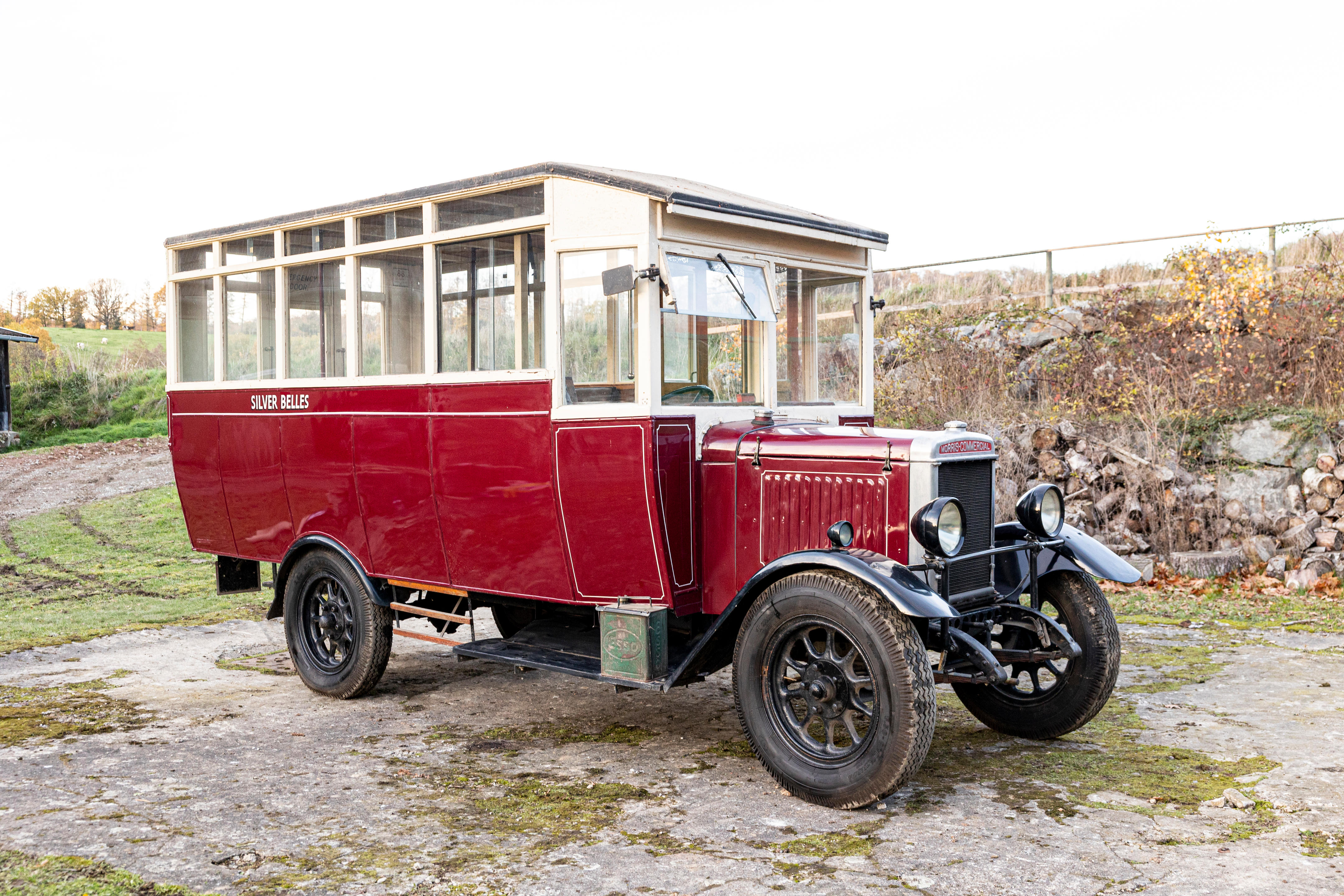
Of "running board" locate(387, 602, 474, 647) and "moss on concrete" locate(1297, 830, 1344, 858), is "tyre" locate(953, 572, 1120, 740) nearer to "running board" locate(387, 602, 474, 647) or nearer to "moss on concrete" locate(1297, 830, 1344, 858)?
"moss on concrete" locate(1297, 830, 1344, 858)

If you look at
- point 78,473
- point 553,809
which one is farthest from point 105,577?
point 78,473

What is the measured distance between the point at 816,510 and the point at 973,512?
2.46 feet

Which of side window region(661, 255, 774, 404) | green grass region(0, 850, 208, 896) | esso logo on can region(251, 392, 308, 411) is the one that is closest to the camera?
green grass region(0, 850, 208, 896)

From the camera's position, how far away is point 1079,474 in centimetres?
1095

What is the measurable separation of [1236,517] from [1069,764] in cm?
609

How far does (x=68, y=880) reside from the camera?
Answer: 12.5ft

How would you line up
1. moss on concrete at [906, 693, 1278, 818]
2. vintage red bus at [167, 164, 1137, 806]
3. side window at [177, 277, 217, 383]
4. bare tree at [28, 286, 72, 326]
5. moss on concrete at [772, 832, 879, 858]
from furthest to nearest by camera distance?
bare tree at [28, 286, 72, 326], side window at [177, 277, 217, 383], vintage red bus at [167, 164, 1137, 806], moss on concrete at [906, 693, 1278, 818], moss on concrete at [772, 832, 879, 858]

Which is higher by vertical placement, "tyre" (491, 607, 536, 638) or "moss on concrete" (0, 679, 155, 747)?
"tyre" (491, 607, 536, 638)

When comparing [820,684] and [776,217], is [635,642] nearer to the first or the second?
[820,684]

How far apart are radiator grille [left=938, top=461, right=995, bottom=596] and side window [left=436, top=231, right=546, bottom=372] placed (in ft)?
7.03

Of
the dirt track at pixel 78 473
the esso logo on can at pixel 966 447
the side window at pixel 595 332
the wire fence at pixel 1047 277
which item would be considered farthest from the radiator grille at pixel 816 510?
the dirt track at pixel 78 473

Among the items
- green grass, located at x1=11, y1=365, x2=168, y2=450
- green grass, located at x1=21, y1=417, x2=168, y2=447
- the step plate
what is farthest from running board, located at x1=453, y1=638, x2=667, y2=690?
green grass, located at x1=11, y1=365, x2=168, y2=450

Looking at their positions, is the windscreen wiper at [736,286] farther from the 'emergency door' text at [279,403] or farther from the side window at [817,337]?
the 'emergency door' text at [279,403]

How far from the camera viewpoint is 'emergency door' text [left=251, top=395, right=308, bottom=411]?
269 inches
